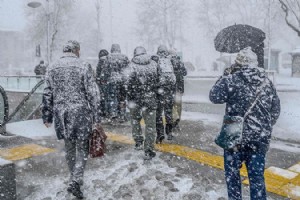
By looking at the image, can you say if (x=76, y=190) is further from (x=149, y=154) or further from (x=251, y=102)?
(x=251, y=102)

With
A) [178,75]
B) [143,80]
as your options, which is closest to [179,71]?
[178,75]

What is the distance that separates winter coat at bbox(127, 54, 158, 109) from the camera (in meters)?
5.64

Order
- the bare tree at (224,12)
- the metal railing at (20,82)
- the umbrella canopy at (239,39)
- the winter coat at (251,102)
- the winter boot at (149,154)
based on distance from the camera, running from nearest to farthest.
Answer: the winter coat at (251,102), the winter boot at (149,154), the umbrella canopy at (239,39), the metal railing at (20,82), the bare tree at (224,12)

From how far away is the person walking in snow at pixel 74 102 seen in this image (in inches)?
169

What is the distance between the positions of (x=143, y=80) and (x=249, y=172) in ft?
8.68

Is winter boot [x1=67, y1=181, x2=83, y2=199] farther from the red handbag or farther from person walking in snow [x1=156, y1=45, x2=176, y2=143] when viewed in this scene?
person walking in snow [x1=156, y1=45, x2=176, y2=143]

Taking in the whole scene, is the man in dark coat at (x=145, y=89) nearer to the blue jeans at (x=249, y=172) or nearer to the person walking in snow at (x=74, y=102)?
the person walking in snow at (x=74, y=102)

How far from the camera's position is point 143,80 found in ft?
18.5

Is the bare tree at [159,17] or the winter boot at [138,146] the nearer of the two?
the winter boot at [138,146]

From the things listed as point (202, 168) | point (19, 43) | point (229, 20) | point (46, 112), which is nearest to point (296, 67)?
point (229, 20)

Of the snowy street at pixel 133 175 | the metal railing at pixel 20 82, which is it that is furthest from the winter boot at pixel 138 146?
the metal railing at pixel 20 82

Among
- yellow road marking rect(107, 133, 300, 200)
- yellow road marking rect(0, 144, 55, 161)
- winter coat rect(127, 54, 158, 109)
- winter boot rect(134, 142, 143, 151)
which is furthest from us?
winter boot rect(134, 142, 143, 151)

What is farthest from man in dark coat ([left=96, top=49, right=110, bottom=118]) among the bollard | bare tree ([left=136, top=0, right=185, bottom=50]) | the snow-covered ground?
bare tree ([left=136, top=0, right=185, bottom=50])

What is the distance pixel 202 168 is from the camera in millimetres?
5445
